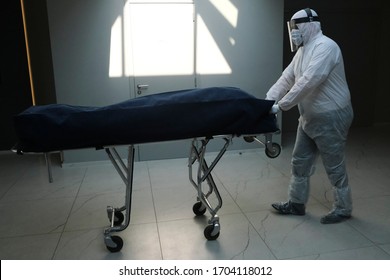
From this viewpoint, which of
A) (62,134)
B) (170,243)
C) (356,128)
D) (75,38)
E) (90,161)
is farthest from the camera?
(356,128)

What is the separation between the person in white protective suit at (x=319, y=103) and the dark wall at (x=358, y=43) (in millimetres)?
2904

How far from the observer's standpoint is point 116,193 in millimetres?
3252

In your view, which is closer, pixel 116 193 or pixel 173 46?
pixel 116 193

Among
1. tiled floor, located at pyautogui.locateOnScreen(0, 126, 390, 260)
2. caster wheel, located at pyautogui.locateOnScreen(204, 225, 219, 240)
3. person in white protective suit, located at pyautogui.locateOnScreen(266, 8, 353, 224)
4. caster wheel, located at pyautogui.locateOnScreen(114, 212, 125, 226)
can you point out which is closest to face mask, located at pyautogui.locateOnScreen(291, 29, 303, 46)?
person in white protective suit, located at pyautogui.locateOnScreen(266, 8, 353, 224)

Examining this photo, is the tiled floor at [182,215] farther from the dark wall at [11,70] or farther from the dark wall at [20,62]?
the dark wall at [20,62]

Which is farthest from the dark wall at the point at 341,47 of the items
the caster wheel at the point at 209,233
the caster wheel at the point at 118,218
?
the caster wheel at the point at 209,233

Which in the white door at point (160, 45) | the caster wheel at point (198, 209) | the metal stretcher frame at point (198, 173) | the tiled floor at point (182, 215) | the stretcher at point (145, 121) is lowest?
the tiled floor at point (182, 215)

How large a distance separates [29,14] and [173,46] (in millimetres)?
2104

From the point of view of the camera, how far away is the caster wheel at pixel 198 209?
2.69m

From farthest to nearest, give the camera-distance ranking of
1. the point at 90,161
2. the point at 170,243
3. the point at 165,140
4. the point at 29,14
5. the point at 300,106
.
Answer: the point at 29,14 < the point at 90,161 < the point at 300,106 < the point at 170,243 < the point at 165,140

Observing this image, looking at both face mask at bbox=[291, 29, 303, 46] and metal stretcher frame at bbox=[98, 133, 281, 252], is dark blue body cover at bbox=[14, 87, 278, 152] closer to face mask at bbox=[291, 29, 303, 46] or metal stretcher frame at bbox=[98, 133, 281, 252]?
metal stretcher frame at bbox=[98, 133, 281, 252]

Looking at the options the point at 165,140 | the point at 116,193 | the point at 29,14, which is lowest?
the point at 116,193

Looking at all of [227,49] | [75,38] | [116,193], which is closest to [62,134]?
[116,193]

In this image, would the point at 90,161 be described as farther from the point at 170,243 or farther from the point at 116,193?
the point at 170,243
